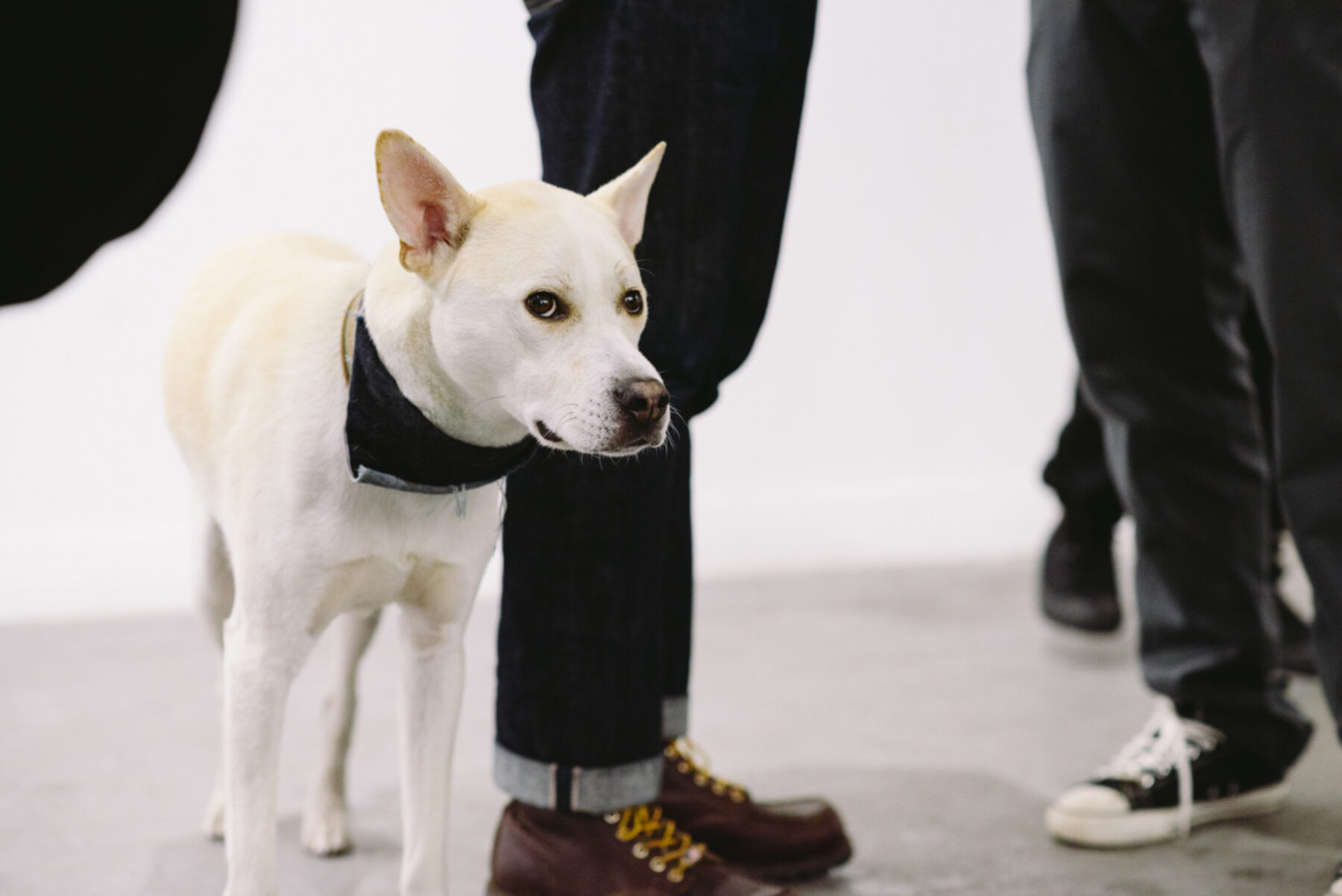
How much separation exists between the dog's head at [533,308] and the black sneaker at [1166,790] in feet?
2.82

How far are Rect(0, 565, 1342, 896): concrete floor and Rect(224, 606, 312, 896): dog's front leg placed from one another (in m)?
0.27

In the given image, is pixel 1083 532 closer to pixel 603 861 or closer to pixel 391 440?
pixel 603 861

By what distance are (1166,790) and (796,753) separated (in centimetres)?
49

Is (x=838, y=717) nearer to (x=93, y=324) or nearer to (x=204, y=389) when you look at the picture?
(x=204, y=389)

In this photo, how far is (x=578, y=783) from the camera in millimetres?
1058

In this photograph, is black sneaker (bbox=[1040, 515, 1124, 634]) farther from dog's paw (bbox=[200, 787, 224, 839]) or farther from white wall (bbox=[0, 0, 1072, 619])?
dog's paw (bbox=[200, 787, 224, 839])

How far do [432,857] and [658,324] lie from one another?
48 cm

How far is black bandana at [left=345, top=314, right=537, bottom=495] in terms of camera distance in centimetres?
82

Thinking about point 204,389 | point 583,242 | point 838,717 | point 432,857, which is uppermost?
point 583,242

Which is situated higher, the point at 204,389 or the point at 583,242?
the point at 583,242

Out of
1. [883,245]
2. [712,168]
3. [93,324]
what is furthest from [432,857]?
[883,245]

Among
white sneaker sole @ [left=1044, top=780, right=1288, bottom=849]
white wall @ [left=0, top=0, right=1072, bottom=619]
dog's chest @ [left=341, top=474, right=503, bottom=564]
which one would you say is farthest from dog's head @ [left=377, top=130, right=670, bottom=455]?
white wall @ [left=0, top=0, right=1072, bottom=619]

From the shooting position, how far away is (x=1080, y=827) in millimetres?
1352

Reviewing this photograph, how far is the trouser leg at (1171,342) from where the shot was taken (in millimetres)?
1372
